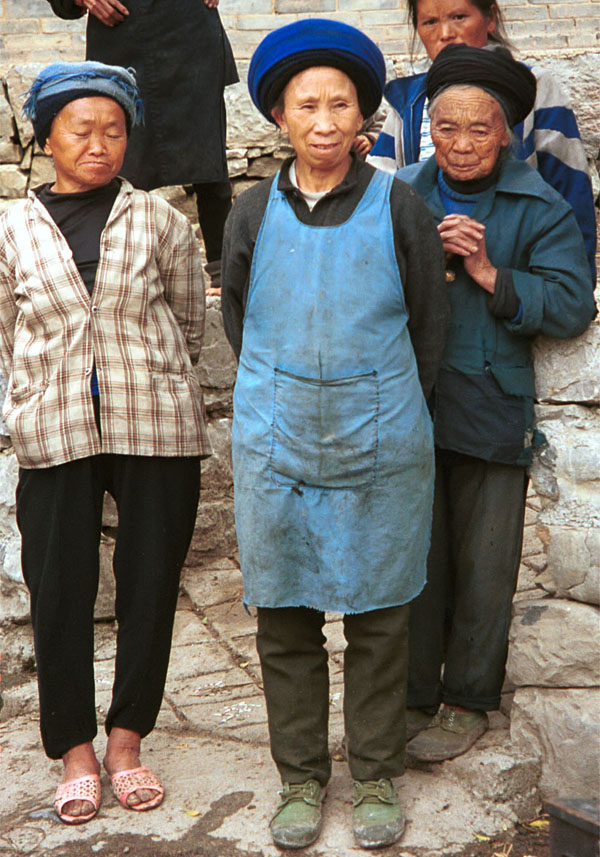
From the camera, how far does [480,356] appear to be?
9.87 feet

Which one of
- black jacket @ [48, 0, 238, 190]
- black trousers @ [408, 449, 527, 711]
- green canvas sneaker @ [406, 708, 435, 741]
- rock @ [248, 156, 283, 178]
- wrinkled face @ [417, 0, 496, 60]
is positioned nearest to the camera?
black trousers @ [408, 449, 527, 711]

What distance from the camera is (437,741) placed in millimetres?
3191

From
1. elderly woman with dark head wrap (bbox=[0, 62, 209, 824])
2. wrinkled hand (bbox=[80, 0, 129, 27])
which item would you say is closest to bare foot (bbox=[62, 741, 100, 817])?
elderly woman with dark head wrap (bbox=[0, 62, 209, 824])

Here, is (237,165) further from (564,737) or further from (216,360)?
(564,737)

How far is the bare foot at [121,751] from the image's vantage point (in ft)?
10.4

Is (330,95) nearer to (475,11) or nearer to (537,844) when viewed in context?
(475,11)

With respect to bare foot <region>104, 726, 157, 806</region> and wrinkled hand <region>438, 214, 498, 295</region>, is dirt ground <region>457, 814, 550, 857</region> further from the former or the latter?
wrinkled hand <region>438, 214, 498, 295</region>

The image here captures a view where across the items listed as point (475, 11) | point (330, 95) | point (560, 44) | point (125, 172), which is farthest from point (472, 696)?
point (560, 44)

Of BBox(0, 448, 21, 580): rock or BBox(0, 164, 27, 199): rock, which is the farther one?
BBox(0, 164, 27, 199): rock

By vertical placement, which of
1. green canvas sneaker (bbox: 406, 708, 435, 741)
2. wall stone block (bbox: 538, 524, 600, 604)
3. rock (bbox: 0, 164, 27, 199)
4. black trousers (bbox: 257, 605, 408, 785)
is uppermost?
rock (bbox: 0, 164, 27, 199)

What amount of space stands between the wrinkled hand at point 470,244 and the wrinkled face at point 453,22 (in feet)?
2.42

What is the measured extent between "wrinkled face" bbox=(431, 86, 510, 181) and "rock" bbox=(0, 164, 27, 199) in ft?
14.8

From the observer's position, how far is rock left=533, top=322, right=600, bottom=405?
3.01 meters

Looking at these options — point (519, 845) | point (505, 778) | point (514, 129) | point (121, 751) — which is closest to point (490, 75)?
point (514, 129)
